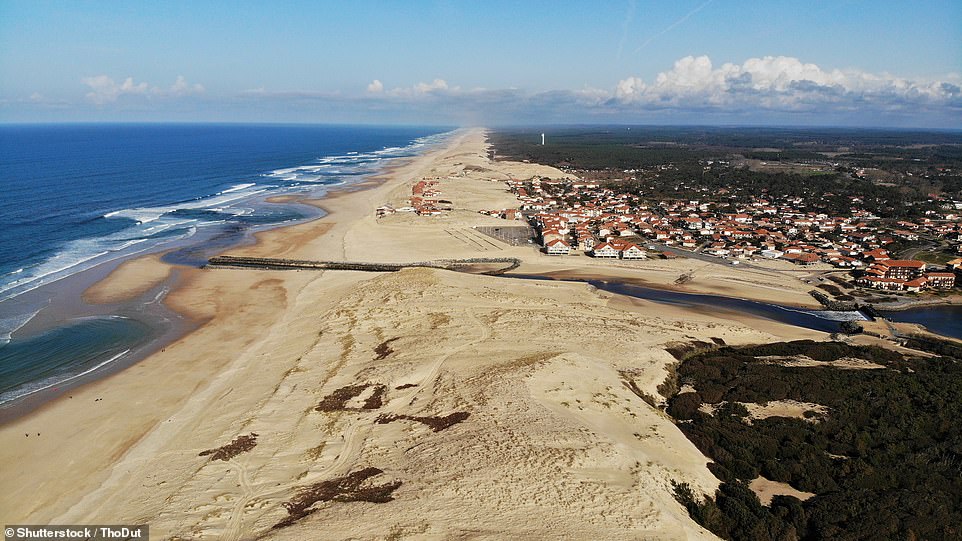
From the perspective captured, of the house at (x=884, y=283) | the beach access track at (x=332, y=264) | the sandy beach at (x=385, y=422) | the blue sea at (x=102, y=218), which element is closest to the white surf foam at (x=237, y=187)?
the blue sea at (x=102, y=218)

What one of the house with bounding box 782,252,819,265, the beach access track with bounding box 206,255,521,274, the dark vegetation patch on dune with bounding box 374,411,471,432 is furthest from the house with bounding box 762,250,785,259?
the dark vegetation patch on dune with bounding box 374,411,471,432

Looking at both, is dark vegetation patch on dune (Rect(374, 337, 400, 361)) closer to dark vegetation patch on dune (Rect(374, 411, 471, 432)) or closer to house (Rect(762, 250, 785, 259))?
dark vegetation patch on dune (Rect(374, 411, 471, 432))

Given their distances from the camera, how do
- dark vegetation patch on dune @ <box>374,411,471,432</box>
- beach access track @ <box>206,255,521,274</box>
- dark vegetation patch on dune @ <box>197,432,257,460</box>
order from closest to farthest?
dark vegetation patch on dune @ <box>197,432,257,460</box> → dark vegetation patch on dune @ <box>374,411,471,432</box> → beach access track @ <box>206,255,521,274</box>

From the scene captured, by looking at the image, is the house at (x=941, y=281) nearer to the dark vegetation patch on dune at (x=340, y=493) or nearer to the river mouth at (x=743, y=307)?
the river mouth at (x=743, y=307)

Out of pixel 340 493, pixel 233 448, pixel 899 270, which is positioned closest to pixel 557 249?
pixel 899 270

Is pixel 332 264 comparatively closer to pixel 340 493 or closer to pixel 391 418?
pixel 391 418

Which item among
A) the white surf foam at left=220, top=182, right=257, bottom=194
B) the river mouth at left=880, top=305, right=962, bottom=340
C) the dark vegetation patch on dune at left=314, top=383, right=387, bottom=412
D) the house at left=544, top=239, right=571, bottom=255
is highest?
the white surf foam at left=220, top=182, right=257, bottom=194

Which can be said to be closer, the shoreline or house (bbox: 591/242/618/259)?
the shoreline

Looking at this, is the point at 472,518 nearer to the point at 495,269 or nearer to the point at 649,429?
the point at 649,429
